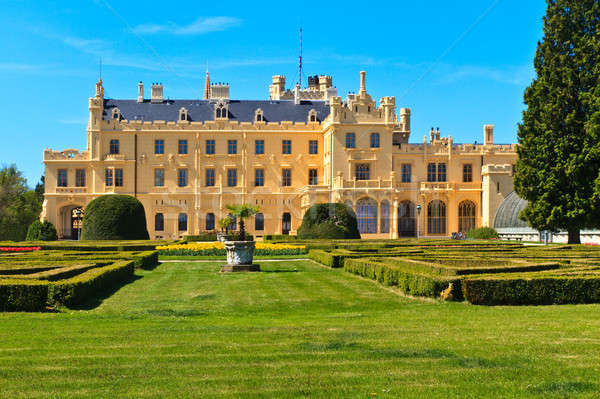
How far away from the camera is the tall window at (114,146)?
6056cm

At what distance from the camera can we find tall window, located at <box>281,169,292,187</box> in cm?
6181

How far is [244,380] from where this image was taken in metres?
7.54

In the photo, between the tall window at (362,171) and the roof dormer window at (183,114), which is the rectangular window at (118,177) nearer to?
the roof dormer window at (183,114)

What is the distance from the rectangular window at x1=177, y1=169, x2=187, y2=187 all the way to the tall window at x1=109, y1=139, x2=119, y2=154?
248 inches

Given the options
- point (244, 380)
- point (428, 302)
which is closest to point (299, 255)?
point (428, 302)

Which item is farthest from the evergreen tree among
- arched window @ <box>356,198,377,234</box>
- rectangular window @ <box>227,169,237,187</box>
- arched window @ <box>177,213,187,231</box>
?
arched window @ <box>177,213,187,231</box>

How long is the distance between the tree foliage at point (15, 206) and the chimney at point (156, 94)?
16519 mm

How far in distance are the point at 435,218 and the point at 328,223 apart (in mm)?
18650

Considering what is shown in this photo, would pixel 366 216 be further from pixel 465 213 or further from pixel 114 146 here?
pixel 114 146

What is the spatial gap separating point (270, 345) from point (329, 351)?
1.01m

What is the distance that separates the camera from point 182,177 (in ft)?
201

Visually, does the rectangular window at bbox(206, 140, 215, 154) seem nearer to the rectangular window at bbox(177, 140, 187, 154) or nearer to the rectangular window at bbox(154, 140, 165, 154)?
the rectangular window at bbox(177, 140, 187, 154)

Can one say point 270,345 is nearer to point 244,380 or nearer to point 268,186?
point 244,380

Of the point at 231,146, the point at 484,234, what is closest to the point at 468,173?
the point at 484,234
